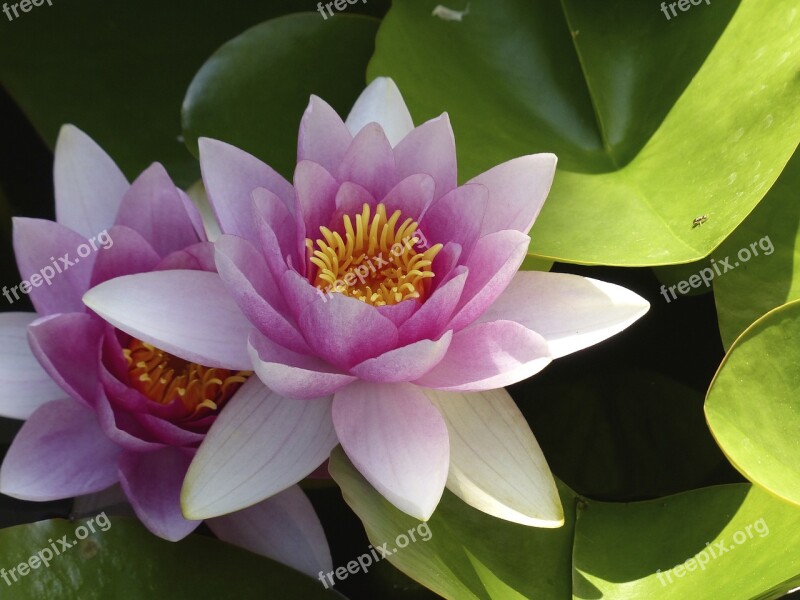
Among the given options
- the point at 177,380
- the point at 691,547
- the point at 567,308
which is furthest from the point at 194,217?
the point at 691,547

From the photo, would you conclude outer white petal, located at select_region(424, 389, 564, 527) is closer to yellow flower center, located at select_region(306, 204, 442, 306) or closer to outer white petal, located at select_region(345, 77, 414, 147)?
yellow flower center, located at select_region(306, 204, 442, 306)

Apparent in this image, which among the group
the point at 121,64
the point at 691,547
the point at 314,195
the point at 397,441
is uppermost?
the point at 121,64

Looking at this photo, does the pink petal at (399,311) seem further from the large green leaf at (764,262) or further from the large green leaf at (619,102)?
the large green leaf at (764,262)

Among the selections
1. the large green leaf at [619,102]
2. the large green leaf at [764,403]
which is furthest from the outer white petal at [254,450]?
the large green leaf at [764,403]

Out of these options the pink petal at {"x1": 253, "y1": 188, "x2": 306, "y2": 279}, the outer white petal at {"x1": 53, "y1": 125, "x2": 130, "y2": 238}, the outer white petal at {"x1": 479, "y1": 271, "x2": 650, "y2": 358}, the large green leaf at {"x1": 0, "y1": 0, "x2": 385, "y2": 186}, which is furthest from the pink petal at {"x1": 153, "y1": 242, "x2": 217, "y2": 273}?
the large green leaf at {"x1": 0, "y1": 0, "x2": 385, "y2": 186}

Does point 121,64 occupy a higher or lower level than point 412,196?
higher

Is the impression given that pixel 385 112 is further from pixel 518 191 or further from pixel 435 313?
pixel 435 313

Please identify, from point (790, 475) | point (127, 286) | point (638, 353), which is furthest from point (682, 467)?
point (127, 286)
